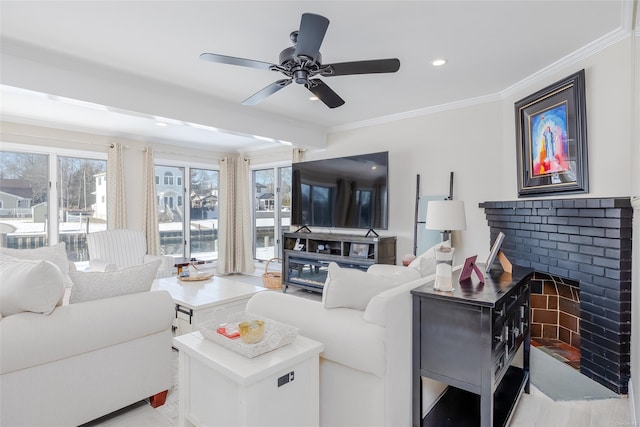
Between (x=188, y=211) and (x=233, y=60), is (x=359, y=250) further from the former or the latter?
(x=188, y=211)

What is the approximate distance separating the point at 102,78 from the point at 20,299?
7.57 feet

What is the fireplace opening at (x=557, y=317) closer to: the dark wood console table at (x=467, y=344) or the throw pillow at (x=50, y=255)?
the dark wood console table at (x=467, y=344)

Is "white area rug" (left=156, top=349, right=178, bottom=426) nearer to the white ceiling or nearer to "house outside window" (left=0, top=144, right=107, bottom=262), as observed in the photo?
the white ceiling

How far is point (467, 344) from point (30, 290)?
2.11 metres

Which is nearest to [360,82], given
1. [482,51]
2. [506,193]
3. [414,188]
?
[482,51]

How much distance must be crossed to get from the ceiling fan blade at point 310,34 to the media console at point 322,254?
107 inches

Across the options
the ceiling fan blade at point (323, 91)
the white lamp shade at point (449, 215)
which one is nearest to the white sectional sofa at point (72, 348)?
the ceiling fan blade at point (323, 91)

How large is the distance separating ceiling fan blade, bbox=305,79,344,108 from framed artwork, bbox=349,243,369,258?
2.17 metres

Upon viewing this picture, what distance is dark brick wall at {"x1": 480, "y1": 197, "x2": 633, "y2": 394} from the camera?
7.35 ft

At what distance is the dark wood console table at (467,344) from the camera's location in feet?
5.23

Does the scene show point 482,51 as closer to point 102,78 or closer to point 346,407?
point 346,407

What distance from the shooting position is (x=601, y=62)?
2586 millimetres

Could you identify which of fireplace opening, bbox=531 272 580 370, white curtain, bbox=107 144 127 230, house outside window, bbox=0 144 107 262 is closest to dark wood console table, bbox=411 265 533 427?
fireplace opening, bbox=531 272 580 370

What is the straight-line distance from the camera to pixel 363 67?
236 cm
